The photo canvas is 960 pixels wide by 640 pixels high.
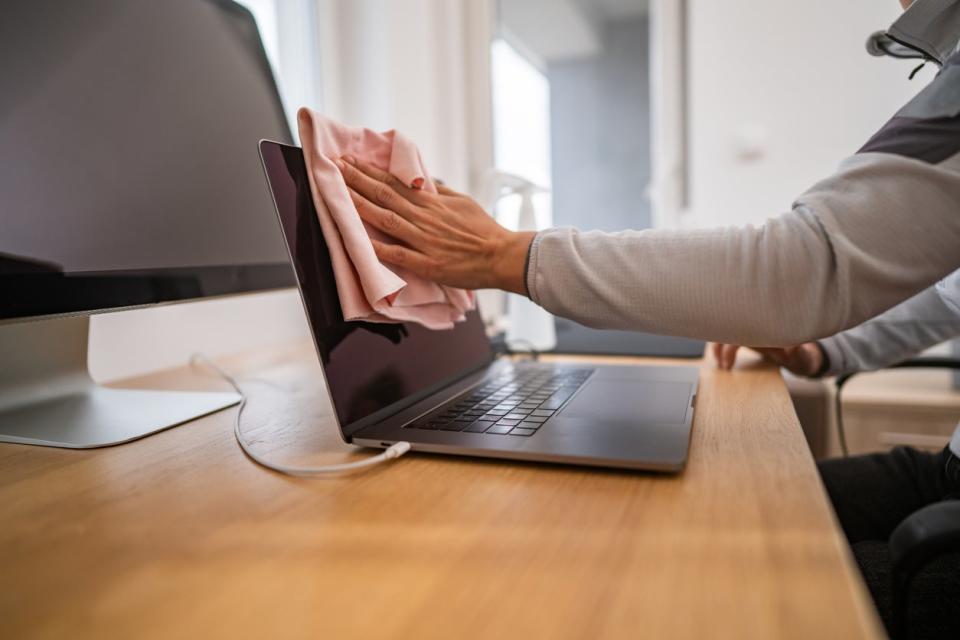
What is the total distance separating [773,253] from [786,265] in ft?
0.05

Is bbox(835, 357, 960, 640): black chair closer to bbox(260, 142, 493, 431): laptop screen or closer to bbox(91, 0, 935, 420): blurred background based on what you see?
bbox(260, 142, 493, 431): laptop screen

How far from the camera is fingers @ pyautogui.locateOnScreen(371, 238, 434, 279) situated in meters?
0.62

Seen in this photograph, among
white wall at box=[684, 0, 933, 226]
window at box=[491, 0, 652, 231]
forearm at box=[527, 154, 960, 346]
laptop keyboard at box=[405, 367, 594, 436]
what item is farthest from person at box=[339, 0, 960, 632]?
window at box=[491, 0, 652, 231]

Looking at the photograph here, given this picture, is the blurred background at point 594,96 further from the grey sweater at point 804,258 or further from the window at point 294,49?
the grey sweater at point 804,258

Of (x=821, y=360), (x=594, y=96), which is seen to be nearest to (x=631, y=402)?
(x=821, y=360)

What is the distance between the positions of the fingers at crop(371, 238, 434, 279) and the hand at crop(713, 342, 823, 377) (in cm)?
49

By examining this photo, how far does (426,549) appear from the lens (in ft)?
1.22

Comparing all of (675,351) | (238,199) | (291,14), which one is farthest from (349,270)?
(291,14)

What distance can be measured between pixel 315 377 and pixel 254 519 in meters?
0.53

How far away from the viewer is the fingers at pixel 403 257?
62cm

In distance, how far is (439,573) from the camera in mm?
343

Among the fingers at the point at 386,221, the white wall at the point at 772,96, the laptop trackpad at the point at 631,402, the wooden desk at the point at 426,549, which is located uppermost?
the white wall at the point at 772,96

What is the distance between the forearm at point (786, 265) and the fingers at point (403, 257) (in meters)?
0.12

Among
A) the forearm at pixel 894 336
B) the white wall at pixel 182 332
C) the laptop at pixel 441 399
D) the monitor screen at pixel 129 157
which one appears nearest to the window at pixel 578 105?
the white wall at pixel 182 332
